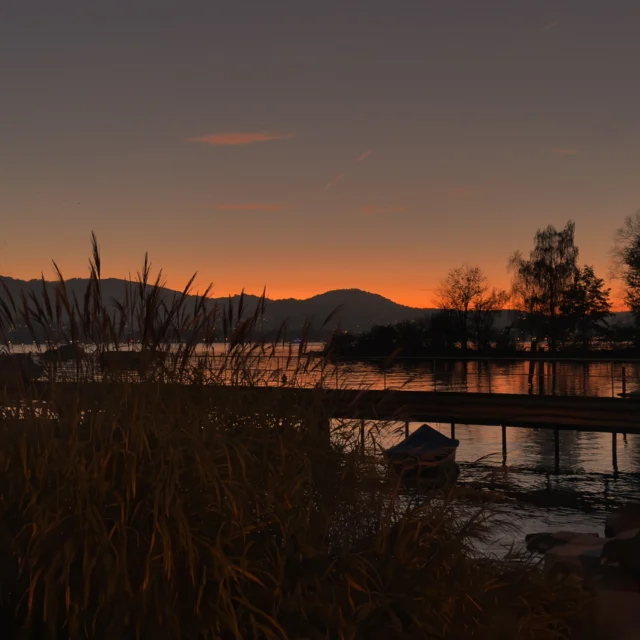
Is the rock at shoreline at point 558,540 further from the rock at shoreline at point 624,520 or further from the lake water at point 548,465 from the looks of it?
the lake water at point 548,465

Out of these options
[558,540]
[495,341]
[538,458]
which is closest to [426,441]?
[558,540]

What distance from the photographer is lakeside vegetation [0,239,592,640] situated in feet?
13.9

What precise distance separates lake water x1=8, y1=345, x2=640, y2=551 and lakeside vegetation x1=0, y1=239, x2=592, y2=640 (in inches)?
39.1

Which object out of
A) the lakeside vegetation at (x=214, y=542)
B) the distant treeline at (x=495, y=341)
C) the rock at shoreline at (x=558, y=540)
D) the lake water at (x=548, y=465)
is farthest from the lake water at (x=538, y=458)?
the distant treeline at (x=495, y=341)

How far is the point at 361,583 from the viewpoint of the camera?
4746 millimetres

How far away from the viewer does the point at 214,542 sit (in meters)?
A: 4.51

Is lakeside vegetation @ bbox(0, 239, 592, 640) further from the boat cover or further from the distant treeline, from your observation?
the distant treeline

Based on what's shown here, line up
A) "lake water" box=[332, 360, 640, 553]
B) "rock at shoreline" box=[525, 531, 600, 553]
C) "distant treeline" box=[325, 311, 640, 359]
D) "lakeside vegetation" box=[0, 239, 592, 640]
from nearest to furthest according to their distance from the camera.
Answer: "lakeside vegetation" box=[0, 239, 592, 640] → "rock at shoreline" box=[525, 531, 600, 553] → "lake water" box=[332, 360, 640, 553] → "distant treeline" box=[325, 311, 640, 359]

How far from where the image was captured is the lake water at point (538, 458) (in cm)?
731

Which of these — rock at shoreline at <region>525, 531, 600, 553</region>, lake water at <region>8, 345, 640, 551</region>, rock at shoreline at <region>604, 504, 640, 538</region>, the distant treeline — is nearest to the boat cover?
lake water at <region>8, 345, 640, 551</region>

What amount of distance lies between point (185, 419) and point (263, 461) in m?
0.75

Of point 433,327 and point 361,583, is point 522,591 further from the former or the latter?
point 433,327

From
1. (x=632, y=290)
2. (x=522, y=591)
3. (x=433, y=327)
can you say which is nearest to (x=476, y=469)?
(x=522, y=591)

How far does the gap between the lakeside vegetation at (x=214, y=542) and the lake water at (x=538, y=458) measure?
39.1 inches
